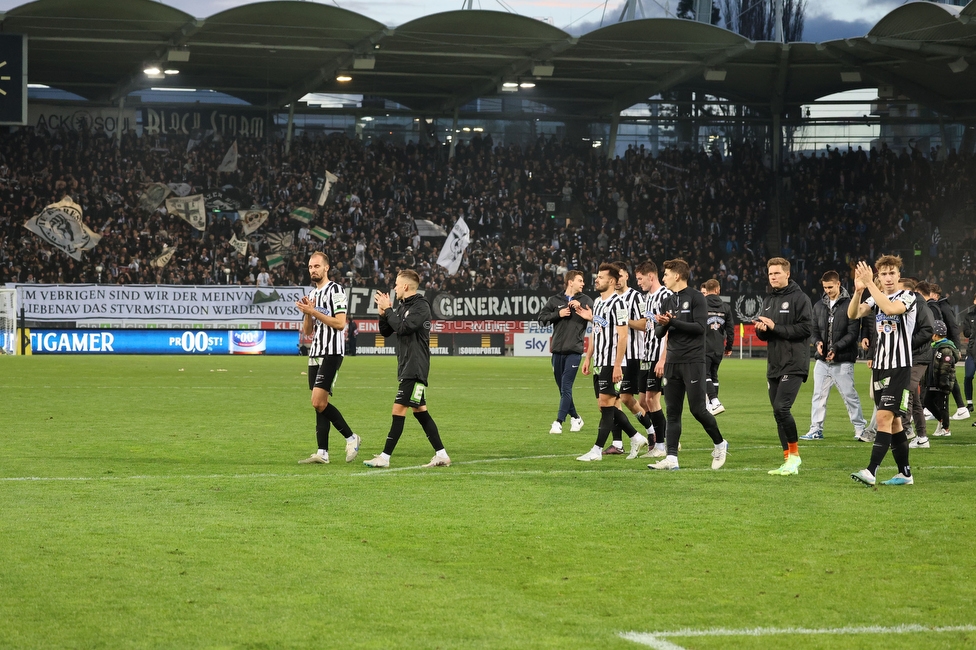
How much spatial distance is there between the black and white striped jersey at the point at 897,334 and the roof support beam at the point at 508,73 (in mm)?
36310

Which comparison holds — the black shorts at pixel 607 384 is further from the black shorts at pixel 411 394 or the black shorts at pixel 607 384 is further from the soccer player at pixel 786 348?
the black shorts at pixel 411 394

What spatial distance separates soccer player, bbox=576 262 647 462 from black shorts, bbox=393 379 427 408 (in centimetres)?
213

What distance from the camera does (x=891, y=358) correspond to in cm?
1055

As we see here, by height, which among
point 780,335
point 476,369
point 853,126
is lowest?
point 476,369

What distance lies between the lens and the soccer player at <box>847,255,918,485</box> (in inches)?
409

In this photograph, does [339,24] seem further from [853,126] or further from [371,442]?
[371,442]

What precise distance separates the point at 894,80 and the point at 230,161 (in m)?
29.9

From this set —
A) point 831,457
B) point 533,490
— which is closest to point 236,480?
point 533,490

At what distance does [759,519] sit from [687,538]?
40.4 inches

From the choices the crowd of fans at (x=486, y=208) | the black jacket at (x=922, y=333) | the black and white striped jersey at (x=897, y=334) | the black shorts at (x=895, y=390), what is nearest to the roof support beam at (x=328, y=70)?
the crowd of fans at (x=486, y=208)

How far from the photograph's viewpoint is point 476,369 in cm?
3409

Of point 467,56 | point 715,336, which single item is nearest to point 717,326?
point 715,336

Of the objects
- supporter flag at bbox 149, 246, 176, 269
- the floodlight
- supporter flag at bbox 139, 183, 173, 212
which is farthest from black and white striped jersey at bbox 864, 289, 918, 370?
supporter flag at bbox 139, 183, 173, 212

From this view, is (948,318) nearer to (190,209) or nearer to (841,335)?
(841,335)
